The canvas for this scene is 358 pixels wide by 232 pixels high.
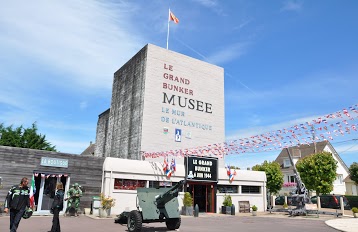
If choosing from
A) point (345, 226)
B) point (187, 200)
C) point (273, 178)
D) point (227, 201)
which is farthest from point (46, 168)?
point (273, 178)

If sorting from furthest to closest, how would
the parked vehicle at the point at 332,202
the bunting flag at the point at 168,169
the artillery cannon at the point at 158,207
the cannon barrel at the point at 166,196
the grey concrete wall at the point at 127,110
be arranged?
the parked vehicle at the point at 332,202, the grey concrete wall at the point at 127,110, the bunting flag at the point at 168,169, the cannon barrel at the point at 166,196, the artillery cannon at the point at 158,207

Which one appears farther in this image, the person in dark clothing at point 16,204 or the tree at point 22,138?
the tree at point 22,138

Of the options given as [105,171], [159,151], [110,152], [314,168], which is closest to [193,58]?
[159,151]

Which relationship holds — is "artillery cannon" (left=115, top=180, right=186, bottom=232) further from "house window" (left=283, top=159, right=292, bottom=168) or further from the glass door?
"house window" (left=283, top=159, right=292, bottom=168)

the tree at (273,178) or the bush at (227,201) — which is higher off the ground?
the tree at (273,178)

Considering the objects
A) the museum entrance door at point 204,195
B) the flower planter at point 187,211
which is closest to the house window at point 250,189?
the museum entrance door at point 204,195

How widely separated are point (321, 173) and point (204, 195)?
56.5ft

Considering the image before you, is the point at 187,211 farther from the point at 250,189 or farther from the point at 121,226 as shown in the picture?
the point at 121,226

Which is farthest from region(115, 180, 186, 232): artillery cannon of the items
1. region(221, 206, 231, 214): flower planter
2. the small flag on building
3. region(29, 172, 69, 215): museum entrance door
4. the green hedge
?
the green hedge

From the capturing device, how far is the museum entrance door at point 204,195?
82.4ft

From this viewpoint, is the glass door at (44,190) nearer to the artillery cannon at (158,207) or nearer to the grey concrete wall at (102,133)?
the artillery cannon at (158,207)

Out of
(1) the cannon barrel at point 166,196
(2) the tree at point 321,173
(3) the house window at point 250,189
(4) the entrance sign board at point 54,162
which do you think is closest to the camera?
(1) the cannon barrel at point 166,196

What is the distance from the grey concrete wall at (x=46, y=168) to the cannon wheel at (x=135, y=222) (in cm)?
951

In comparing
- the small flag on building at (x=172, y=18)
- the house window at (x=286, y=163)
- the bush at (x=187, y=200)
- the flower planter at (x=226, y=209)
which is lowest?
the flower planter at (x=226, y=209)
